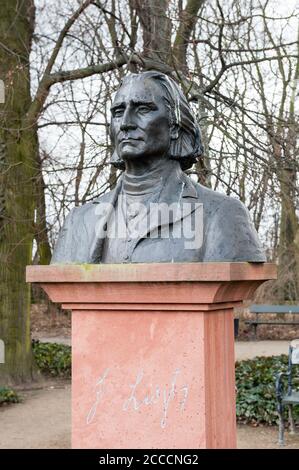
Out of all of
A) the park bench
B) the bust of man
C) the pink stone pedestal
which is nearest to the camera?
the pink stone pedestal

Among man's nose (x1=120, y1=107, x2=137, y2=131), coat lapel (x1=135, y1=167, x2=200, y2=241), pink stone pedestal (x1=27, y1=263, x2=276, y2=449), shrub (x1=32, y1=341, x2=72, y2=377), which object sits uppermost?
man's nose (x1=120, y1=107, x2=137, y2=131)

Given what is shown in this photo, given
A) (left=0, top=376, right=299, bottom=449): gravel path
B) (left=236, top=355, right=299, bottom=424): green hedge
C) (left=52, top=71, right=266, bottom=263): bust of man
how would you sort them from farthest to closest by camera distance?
(left=236, top=355, right=299, bottom=424): green hedge < (left=0, top=376, right=299, bottom=449): gravel path < (left=52, top=71, right=266, bottom=263): bust of man

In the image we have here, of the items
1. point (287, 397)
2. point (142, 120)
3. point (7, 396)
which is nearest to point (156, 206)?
point (142, 120)

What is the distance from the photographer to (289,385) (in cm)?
844

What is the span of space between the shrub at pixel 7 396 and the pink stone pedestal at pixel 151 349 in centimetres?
590

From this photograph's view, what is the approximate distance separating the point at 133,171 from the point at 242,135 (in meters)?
4.19

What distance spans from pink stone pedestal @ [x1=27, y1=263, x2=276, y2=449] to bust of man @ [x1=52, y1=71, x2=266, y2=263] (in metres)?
0.27

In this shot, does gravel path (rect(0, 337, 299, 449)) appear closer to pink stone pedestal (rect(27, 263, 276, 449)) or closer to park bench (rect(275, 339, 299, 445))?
park bench (rect(275, 339, 299, 445))

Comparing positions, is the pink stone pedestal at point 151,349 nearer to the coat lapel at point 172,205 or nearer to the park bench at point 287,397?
the coat lapel at point 172,205

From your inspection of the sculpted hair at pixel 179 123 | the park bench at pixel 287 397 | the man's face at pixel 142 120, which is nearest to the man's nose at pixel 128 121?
the man's face at pixel 142 120

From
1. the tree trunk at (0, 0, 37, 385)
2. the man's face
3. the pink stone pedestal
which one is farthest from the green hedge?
the man's face

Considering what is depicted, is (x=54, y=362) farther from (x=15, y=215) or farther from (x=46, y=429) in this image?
(x=46, y=429)

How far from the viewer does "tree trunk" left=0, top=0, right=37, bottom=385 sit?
10852 mm

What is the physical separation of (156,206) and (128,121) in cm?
53
